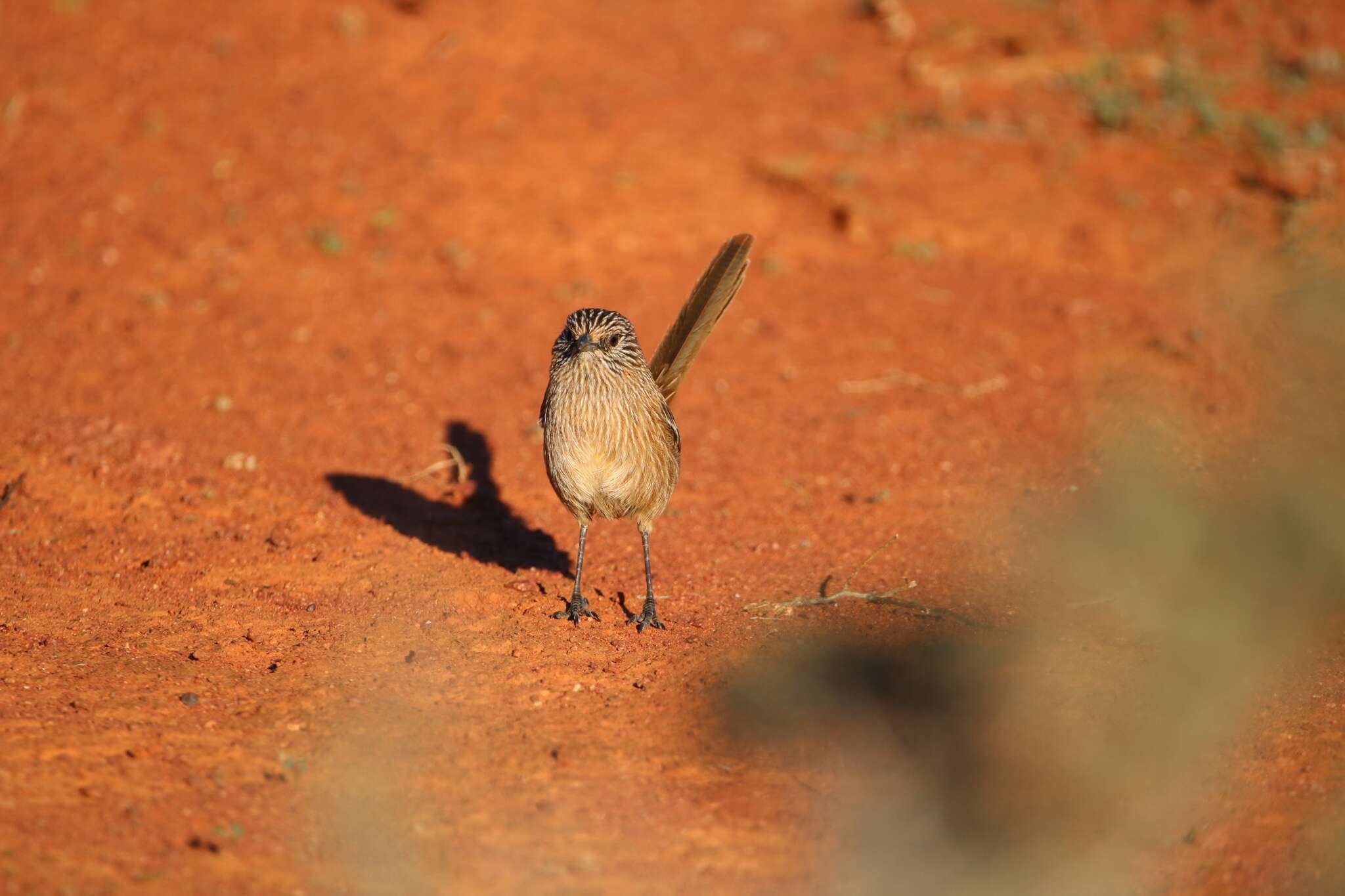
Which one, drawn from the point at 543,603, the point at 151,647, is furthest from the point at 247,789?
the point at 543,603

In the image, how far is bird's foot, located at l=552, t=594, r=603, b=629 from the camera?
5.79m

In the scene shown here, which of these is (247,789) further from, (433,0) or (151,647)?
(433,0)

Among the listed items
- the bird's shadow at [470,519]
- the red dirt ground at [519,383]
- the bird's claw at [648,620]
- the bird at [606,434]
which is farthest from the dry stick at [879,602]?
the bird's shadow at [470,519]

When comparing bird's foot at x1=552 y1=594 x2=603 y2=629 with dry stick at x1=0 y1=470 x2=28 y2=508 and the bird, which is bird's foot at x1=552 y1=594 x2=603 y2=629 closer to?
the bird

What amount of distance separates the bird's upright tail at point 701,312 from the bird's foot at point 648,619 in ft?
4.07

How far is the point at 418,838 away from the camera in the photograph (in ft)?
13.7

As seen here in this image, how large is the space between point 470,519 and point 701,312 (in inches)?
76.3

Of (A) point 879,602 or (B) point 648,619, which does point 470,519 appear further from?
(A) point 879,602

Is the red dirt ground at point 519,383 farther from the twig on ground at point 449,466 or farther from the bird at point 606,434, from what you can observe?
the bird at point 606,434

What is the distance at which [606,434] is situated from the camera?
5.74 meters

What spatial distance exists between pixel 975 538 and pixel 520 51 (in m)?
8.61

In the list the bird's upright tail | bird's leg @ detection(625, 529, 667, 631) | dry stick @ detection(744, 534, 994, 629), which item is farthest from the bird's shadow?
dry stick @ detection(744, 534, 994, 629)

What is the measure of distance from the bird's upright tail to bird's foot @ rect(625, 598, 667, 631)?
1241 mm

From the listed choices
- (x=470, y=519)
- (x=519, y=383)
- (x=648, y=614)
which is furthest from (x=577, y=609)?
(x=519, y=383)
